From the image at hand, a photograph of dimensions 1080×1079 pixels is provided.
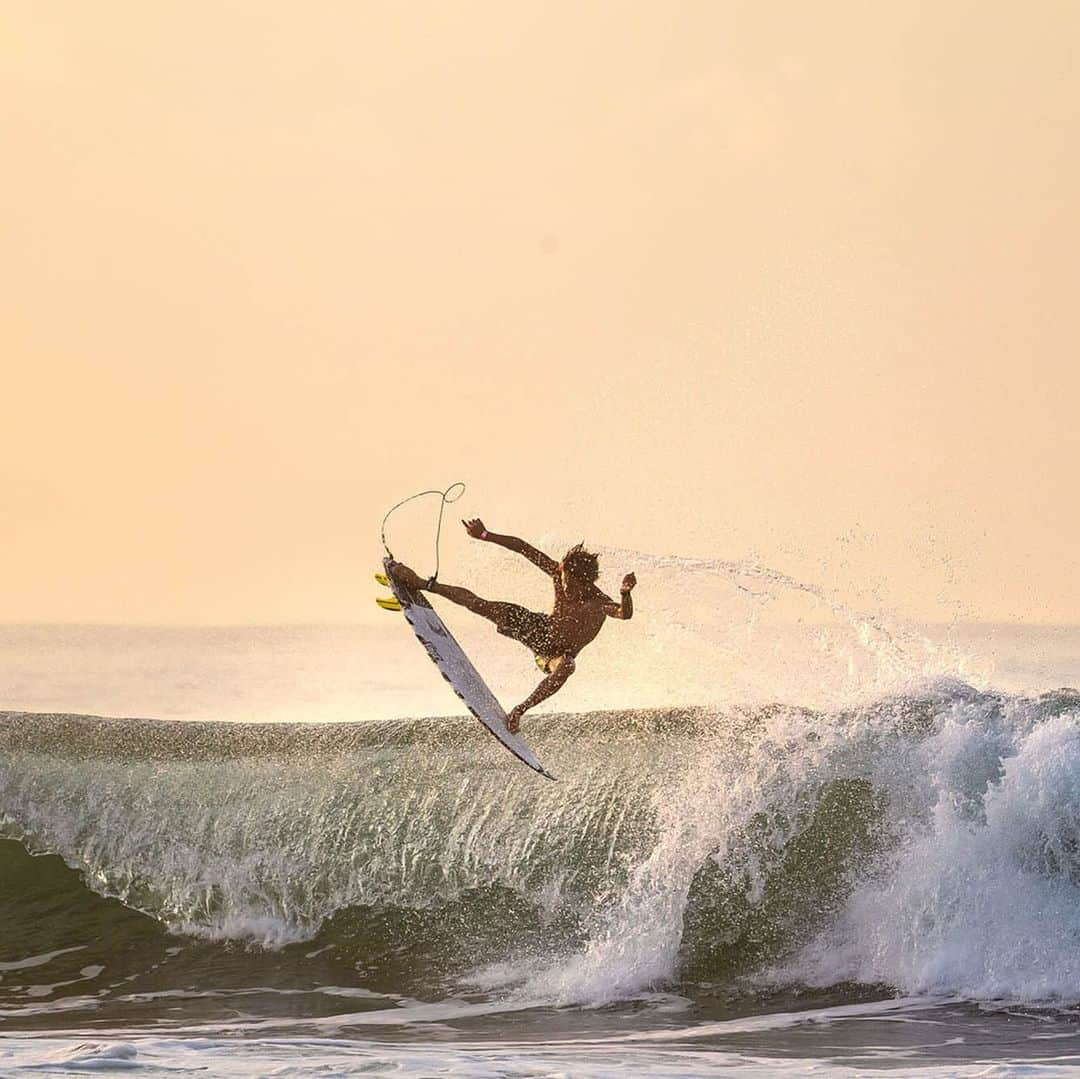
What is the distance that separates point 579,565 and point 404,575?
3.73 ft

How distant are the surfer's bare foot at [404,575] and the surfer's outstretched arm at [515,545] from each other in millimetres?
703

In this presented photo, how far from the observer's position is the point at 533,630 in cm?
994

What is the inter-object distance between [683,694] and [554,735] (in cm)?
148

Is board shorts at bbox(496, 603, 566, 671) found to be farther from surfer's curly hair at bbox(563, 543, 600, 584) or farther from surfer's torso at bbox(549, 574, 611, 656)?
surfer's curly hair at bbox(563, 543, 600, 584)

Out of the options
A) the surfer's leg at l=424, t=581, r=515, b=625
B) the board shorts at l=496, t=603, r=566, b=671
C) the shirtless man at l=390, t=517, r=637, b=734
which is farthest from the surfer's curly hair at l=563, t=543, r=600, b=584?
the surfer's leg at l=424, t=581, r=515, b=625

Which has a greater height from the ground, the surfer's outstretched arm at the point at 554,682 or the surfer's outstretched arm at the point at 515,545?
Result: the surfer's outstretched arm at the point at 515,545

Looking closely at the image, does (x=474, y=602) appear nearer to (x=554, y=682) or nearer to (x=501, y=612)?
(x=501, y=612)

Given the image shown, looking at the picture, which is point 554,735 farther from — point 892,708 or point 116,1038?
point 116,1038

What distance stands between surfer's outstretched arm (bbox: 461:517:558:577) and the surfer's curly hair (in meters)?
0.09

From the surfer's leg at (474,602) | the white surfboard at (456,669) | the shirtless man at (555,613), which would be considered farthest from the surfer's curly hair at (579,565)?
the white surfboard at (456,669)

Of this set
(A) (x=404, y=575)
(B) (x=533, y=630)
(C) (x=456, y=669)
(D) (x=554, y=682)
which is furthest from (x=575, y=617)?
Result: (A) (x=404, y=575)

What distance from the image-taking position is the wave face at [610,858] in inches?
384

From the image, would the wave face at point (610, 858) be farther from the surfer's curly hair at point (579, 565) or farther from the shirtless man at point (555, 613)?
the surfer's curly hair at point (579, 565)

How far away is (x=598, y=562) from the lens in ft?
32.9
